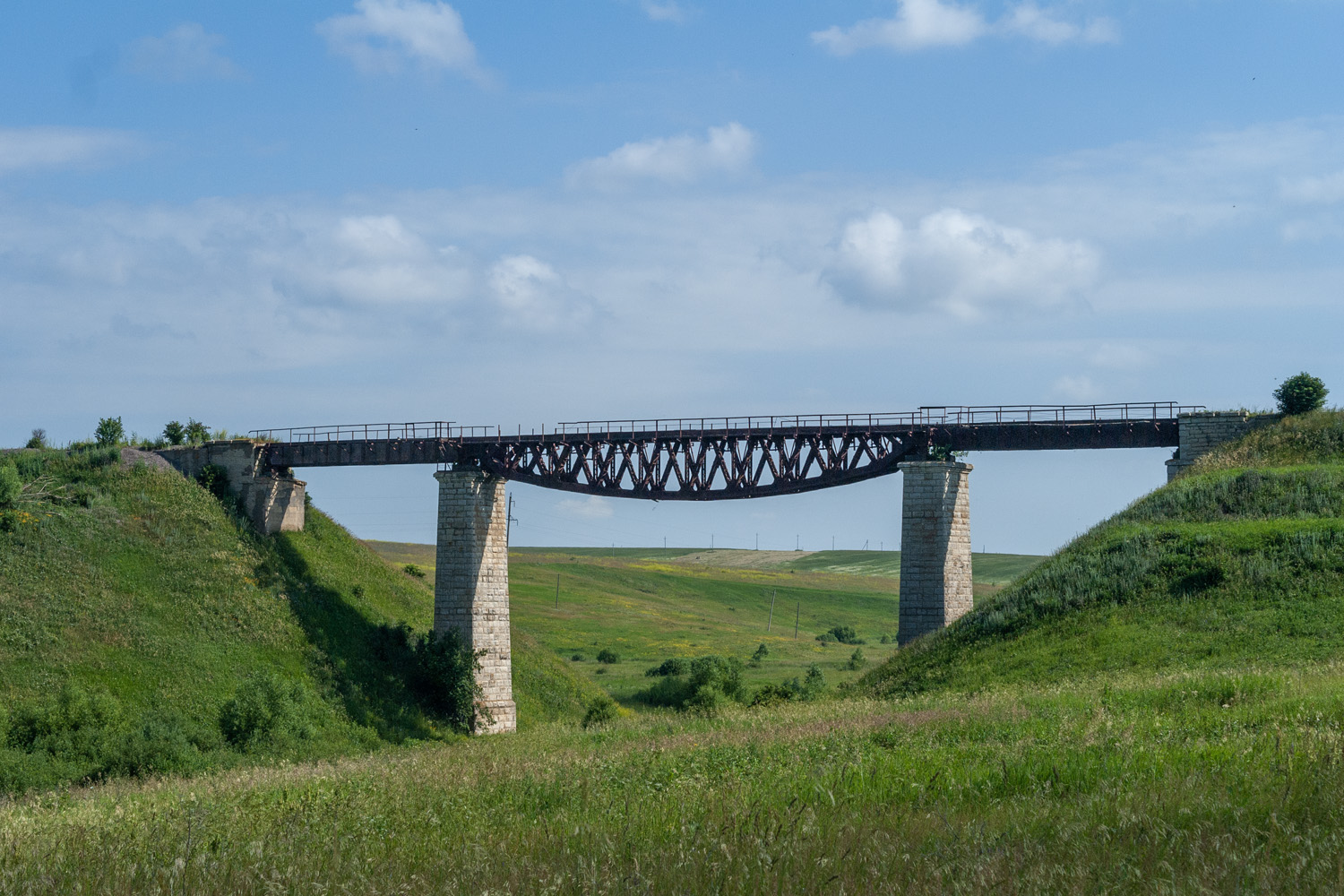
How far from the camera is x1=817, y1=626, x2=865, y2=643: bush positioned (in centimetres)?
12251

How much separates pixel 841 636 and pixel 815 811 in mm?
117498

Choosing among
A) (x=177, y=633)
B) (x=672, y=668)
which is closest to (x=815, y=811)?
(x=177, y=633)

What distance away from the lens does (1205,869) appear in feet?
20.1

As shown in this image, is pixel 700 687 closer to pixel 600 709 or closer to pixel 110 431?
pixel 600 709

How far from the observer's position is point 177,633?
51000mm

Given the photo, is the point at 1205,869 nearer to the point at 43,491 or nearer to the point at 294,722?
the point at 294,722

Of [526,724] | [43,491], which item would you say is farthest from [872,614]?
[43,491]

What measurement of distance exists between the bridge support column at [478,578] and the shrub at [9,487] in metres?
20.2

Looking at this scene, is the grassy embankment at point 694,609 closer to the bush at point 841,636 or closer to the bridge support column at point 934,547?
the bush at point 841,636

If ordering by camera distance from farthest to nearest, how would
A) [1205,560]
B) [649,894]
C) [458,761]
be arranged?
[1205,560] → [458,761] → [649,894]

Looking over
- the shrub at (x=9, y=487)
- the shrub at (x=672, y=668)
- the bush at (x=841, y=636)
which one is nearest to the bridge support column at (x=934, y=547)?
the shrub at (x=672, y=668)

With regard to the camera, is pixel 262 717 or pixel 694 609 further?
pixel 694 609

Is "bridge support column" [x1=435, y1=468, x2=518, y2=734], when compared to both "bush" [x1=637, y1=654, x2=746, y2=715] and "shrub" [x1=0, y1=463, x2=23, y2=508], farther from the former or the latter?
"shrub" [x1=0, y1=463, x2=23, y2=508]

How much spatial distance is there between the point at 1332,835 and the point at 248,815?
8785 mm
